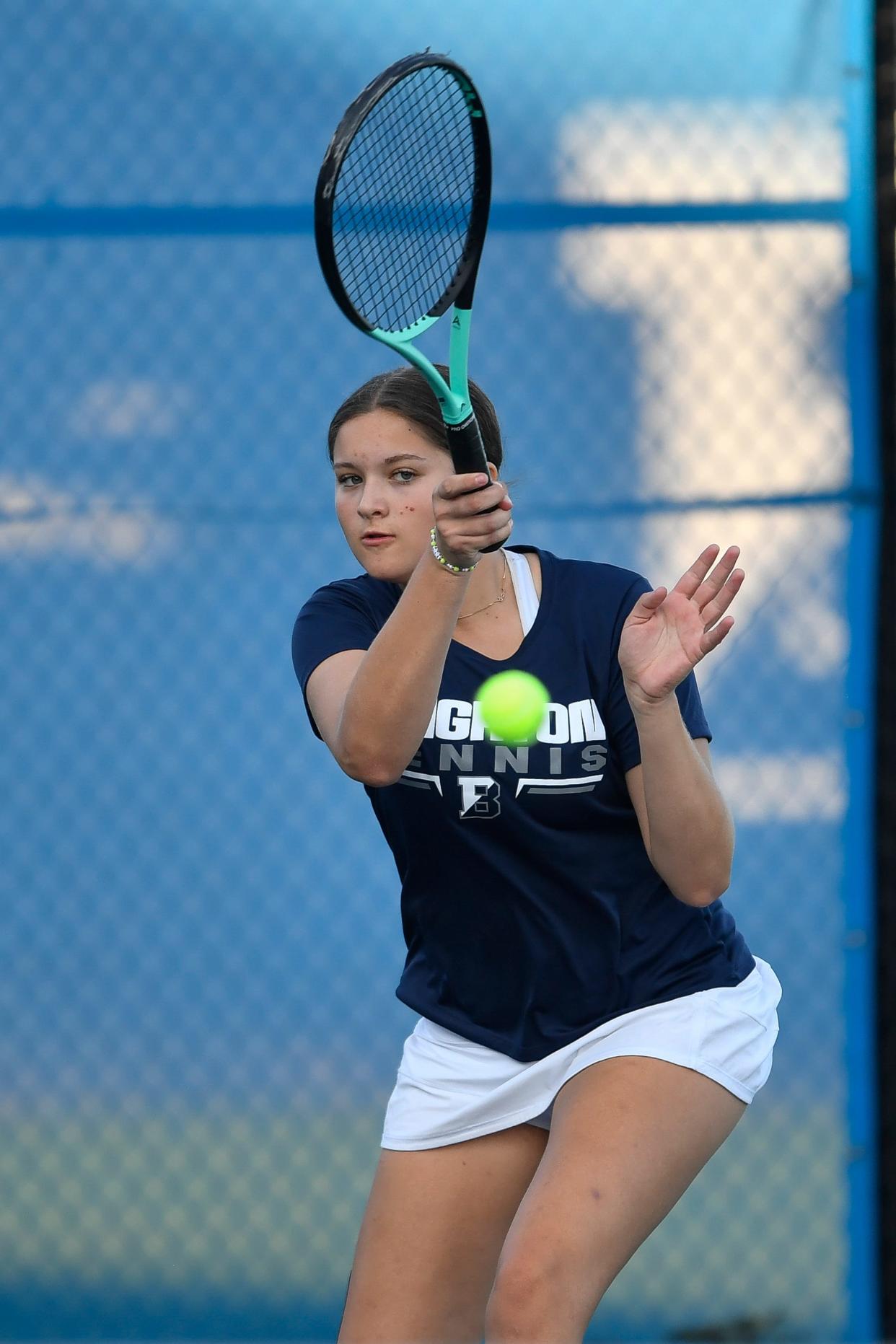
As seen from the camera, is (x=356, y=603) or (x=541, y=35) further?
(x=541, y=35)

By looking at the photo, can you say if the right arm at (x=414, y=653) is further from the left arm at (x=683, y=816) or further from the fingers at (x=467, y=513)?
the left arm at (x=683, y=816)

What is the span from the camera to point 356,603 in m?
2.02

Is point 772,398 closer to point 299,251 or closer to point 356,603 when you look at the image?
point 299,251

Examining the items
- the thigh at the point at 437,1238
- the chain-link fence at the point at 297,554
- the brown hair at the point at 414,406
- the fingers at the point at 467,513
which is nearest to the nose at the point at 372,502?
the brown hair at the point at 414,406

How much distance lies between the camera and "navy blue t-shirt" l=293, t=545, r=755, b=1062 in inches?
76.5

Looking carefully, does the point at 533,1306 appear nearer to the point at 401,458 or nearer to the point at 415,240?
the point at 401,458

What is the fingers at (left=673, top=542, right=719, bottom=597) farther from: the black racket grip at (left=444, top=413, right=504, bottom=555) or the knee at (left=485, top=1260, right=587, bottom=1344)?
the knee at (left=485, top=1260, right=587, bottom=1344)

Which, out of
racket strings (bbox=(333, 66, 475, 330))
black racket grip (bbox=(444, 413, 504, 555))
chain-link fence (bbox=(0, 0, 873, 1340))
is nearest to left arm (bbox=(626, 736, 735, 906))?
black racket grip (bbox=(444, 413, 504, 555))

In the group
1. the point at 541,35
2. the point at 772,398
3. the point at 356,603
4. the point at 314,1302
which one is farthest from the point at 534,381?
the point at 314,1302

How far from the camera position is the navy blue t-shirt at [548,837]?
1.94 meters

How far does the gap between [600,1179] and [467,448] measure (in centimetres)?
90

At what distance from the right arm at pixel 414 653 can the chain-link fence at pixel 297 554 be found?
1648mm

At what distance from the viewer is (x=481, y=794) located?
1943 mm

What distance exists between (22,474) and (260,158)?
0.91 m
